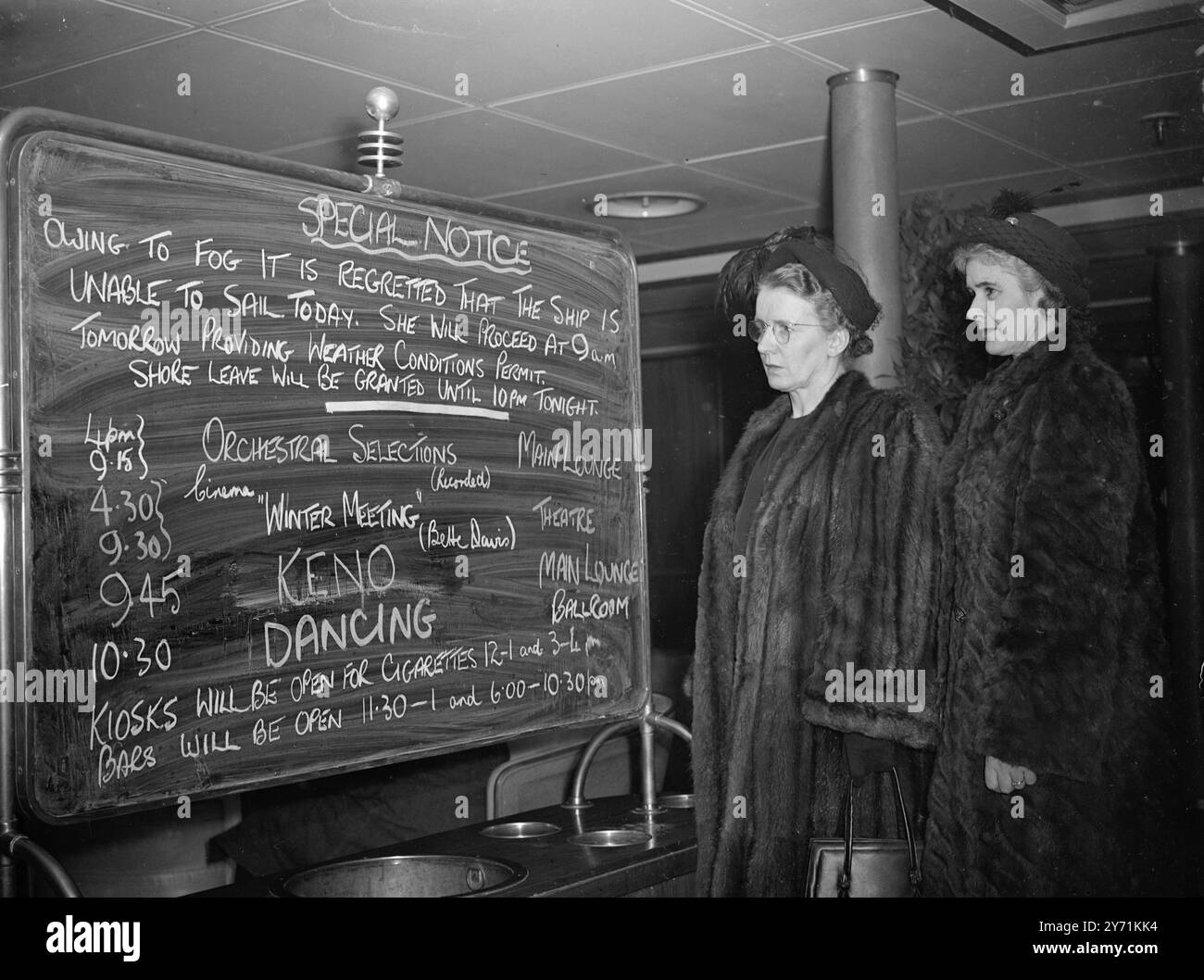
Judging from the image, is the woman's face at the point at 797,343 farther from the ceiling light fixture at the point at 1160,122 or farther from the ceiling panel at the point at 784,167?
the ceiling panel at the point at 784,167

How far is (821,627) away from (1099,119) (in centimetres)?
212

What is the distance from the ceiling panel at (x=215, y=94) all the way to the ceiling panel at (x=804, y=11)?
955 millimetres

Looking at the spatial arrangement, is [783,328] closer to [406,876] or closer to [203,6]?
[406,876]

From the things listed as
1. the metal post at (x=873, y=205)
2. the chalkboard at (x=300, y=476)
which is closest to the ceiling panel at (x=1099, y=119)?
the metal post at (x=873, y=205)

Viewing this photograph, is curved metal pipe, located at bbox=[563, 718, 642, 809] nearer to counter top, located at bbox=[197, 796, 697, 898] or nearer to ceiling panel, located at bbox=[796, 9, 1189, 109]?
counter top, located at bbox=[197, 796, 697, 898]

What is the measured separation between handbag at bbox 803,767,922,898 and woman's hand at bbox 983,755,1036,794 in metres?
0.19

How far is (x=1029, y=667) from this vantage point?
1.82 metres

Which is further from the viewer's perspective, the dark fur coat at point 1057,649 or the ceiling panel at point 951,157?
the ceiling panel at point 951,157

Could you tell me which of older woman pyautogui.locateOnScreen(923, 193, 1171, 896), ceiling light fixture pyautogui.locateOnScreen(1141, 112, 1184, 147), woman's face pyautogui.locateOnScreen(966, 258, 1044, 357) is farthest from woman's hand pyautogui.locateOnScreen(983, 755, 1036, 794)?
ceiling light fixture pyautogui.locateOnScreen(1141, 112, 1184, 147)

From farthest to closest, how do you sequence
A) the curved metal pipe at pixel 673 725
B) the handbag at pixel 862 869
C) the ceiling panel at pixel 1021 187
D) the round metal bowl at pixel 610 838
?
the ceiling panel at pixel 1021 187, the curved metal pipe at pixel 673 725, the round metal bowl at pixel 610 838, the handbag at pixel 862 869

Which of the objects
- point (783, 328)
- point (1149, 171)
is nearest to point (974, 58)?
point (1149, 171)

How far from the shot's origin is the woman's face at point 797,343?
2186 mm

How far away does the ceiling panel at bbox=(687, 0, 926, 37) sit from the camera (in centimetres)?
271

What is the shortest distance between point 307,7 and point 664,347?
2815 mm
